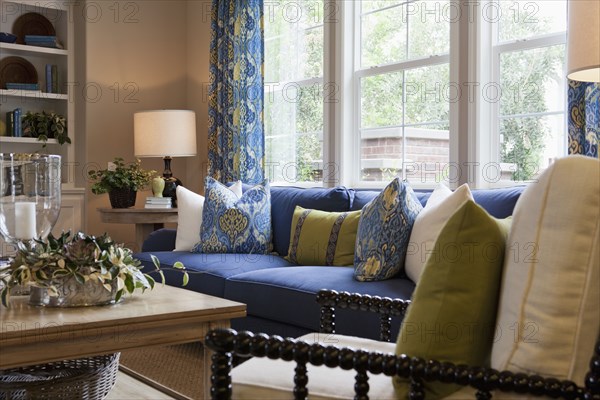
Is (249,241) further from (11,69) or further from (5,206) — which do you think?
(11,69)

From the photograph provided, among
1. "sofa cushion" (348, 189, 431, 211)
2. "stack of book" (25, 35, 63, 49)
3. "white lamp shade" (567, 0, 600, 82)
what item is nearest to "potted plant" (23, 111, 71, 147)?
"stack of book" (25, 35, 63, 49)

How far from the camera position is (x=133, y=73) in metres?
6.26

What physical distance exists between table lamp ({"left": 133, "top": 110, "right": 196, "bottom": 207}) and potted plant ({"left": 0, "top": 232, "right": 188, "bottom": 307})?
10.6ft

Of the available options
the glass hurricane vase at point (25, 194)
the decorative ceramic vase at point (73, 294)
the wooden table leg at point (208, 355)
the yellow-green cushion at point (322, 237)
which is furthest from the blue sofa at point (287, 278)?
the glass hurricane vase at point (25, 194)

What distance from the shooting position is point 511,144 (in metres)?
3.80

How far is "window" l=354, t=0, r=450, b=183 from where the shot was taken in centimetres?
418

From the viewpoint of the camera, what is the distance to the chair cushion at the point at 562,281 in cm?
132

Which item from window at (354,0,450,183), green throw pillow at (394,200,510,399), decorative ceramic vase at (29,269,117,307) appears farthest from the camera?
window at (354,0,450,183)

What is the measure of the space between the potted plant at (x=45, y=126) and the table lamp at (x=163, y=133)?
889mm

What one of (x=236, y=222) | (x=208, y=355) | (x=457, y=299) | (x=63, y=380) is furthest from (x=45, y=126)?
(x=457, y=299)

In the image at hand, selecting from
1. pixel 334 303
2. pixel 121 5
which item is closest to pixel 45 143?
pixel 121 5

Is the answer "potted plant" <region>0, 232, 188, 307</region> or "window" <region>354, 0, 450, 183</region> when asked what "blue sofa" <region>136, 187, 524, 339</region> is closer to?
"window" <region>354, 0, 450, 183</region>

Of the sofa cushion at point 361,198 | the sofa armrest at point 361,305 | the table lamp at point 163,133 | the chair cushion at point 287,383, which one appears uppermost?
the table lamp at point 163,133

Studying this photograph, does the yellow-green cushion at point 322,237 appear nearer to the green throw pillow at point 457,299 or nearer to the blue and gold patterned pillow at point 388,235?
the blue and gold patterned pillow at point 388,235
